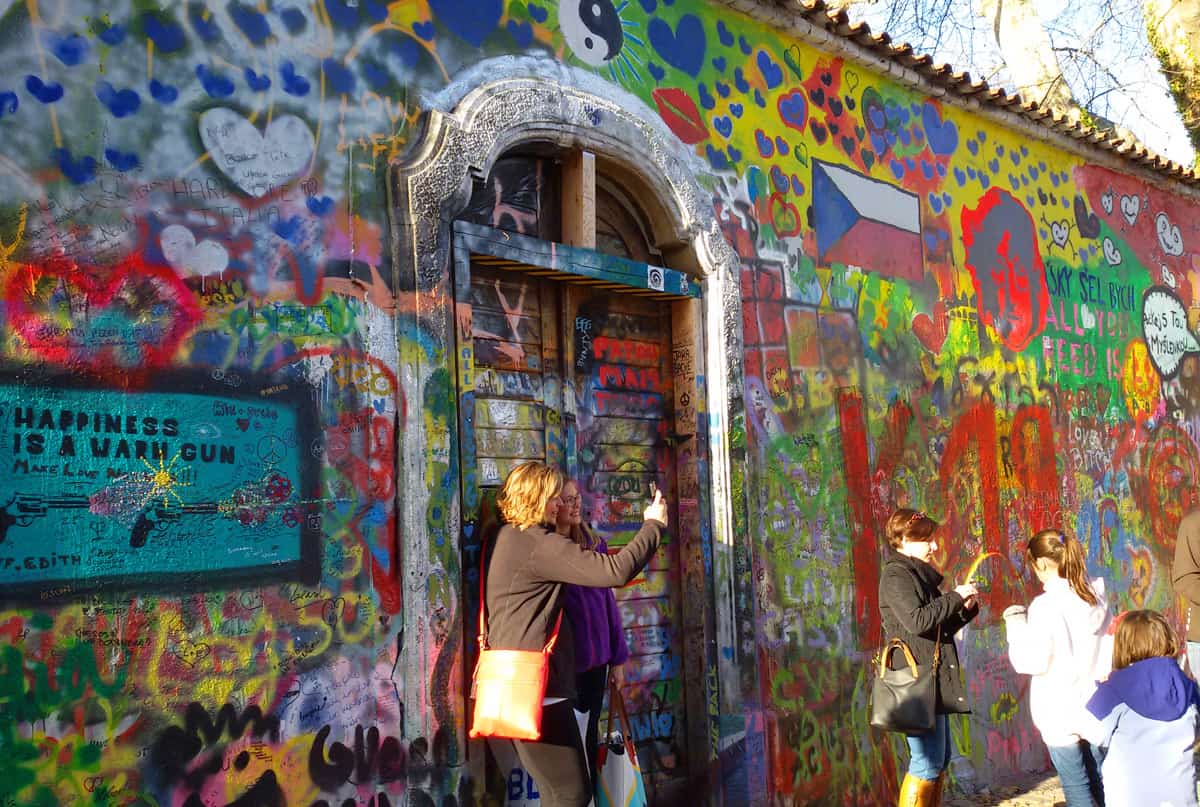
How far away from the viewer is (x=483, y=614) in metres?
4.66

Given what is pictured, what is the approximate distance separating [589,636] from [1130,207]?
24.5ft

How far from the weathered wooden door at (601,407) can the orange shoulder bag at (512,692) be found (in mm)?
563

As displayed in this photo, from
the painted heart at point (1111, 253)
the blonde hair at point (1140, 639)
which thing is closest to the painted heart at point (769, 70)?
the blonde hair at point (1140, 639)

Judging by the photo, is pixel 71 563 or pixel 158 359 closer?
pixel 71 563

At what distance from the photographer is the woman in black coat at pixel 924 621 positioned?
5.00 metres

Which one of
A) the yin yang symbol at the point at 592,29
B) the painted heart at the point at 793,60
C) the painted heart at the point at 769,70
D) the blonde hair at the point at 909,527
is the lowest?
the blonde hair at the point at 909,527

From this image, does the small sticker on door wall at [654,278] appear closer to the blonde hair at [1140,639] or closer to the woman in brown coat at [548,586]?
the woman in brown coat at [548,586]

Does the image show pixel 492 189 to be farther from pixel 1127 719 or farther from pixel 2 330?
pixel 1127 719

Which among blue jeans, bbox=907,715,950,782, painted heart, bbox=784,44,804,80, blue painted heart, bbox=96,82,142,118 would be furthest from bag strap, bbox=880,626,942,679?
blue painted heart, bbox=96,82,142,118

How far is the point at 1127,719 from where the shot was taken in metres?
4.61

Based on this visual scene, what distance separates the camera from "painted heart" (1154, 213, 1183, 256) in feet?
34.4

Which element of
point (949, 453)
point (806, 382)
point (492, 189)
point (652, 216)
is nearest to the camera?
point (492, 189)

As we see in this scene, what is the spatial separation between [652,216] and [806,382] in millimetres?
1416

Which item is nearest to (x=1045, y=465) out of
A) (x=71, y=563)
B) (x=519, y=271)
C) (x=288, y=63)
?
(x=519, y=271)
